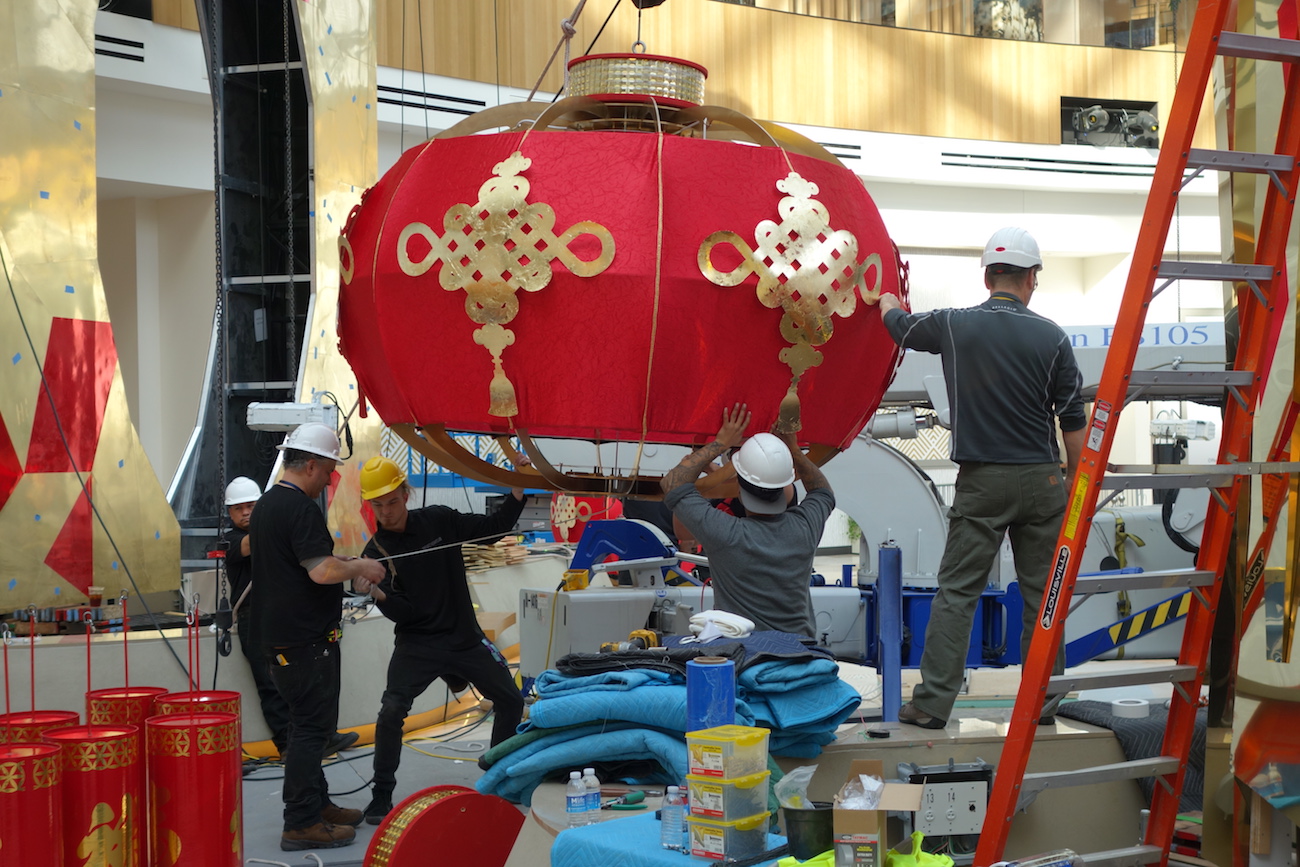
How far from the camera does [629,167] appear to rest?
3.17 meters

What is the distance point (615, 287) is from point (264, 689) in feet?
14.4

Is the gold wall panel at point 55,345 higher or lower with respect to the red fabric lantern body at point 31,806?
higher

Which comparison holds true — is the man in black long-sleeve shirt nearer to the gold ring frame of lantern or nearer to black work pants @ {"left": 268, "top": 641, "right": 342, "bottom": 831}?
black work pants @ {"left": 268, "top": 641, "right": 342, "bottom": 831}

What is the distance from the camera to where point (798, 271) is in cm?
319

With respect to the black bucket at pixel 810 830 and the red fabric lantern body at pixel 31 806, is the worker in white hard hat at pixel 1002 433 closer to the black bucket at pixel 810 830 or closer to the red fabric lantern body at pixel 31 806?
the black bucket at pixel 810 830

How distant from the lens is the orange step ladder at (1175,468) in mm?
2848

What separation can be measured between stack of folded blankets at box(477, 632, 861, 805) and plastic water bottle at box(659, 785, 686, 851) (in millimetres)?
340

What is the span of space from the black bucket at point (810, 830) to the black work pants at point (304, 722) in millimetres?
3222

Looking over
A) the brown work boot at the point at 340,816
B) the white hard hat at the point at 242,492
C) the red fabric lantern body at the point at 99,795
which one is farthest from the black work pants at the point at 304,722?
Answer: the white hard hat at the point at 242,492

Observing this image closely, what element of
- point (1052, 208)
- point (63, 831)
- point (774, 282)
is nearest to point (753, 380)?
point (774, 282)

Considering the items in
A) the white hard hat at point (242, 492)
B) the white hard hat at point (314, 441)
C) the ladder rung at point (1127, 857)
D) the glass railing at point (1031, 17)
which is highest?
the glass railing at point (1031, 17)

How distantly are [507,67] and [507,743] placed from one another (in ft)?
38.6

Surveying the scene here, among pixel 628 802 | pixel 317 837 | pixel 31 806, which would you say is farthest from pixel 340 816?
pixel 628 802

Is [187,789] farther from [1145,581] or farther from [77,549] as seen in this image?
[77,549]
